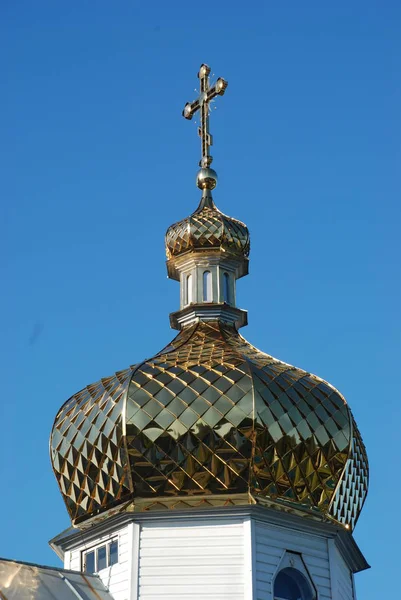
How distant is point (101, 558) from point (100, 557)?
2 cm

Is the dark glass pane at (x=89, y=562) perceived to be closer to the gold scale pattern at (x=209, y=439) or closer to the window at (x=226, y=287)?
the gold scale pattern at (x=209, y=439)

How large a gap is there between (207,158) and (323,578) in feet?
28.8

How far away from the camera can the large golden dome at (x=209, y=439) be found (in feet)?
57.9

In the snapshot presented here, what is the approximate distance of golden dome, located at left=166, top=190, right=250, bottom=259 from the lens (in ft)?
72.0

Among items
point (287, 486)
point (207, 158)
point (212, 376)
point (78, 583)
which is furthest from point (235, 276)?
point (78, 583)

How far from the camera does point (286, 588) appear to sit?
57.3 ft

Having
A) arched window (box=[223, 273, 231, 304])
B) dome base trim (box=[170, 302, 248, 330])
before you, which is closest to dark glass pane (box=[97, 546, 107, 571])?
dome base trim (box=[170, 302, 248, 330])

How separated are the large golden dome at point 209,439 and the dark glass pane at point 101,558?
0.57 m

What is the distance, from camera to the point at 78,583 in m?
17.2

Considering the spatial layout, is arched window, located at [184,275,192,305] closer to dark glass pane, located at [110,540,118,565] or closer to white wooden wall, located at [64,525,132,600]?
white wooden wall, located at [64,525,132,600]

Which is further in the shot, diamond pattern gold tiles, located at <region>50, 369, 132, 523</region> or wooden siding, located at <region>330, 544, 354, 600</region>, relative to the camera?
diamond pattern gold tiles, located at <region>50, 369, 132, 523</region>

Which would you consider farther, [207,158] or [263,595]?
[207,158]

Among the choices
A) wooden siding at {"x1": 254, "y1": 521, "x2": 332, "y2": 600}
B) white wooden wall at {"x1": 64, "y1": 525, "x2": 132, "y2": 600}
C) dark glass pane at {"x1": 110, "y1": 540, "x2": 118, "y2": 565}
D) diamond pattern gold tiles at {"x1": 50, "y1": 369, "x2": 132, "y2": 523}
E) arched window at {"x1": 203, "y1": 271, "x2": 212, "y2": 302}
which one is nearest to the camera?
wooden siding at {"x1": 254, "y1": 521, "x2": 332, "y2": 600}

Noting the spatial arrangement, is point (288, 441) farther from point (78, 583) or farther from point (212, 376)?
point (78, 583)
